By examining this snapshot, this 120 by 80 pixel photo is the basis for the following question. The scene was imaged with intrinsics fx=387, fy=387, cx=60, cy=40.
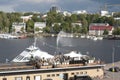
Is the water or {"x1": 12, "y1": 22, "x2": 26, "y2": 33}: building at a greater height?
{"x1": 12, "y1": 22, "x2": 26, "y2": 33}: building

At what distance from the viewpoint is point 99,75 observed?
38.2 meters

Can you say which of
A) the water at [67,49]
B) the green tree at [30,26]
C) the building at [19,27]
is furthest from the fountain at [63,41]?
the building at [19,27]

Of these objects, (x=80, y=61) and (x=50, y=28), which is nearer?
(x=80, y=61)

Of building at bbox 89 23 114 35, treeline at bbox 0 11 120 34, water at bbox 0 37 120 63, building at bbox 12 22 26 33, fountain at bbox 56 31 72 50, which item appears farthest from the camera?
building at bbox 12 22 26 33

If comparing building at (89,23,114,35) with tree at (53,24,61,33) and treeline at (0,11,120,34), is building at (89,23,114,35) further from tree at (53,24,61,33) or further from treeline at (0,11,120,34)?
tree at (53,24,61,33)

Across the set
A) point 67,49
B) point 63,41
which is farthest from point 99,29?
point 67,49

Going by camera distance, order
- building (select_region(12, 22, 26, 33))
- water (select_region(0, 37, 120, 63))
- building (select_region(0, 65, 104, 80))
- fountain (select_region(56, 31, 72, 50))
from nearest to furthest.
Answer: building (select_region(0, 65, 104, 80)) < water (select_region(0, 37, 120, 63)) < fountain (select_region(56, 31, 72, 50)) < building (select_region(12, 22, 26, 33))

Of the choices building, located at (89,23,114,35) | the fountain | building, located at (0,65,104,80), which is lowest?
the fountain

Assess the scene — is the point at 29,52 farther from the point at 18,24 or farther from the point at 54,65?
the point at 18,24

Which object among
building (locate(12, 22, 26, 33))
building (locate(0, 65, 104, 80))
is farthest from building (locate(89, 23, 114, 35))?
building (locate(0, 65, 104, 80))

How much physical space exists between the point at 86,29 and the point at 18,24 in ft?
106

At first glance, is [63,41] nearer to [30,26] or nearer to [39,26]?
[30,26]

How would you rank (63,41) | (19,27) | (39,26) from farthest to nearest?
(39,26) < (19,27) < (63,41)

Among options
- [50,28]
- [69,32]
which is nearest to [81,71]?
[69,32]
